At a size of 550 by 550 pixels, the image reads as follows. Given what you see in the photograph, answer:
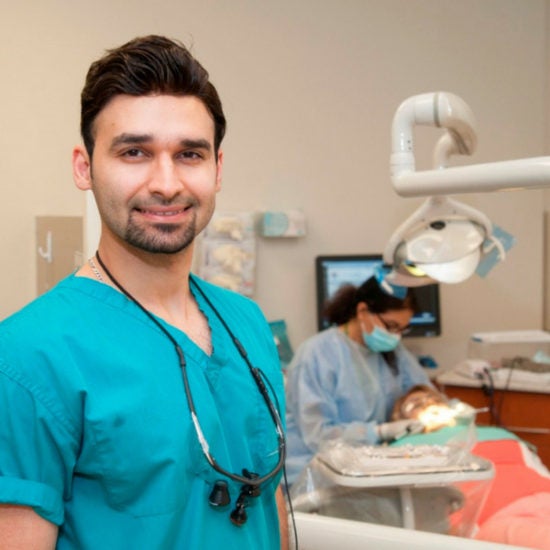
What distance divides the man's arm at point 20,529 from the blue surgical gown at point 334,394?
1575mm

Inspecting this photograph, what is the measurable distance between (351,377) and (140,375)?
1.74 metres

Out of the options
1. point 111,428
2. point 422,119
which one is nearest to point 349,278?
point 422,119

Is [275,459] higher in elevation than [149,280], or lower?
lower

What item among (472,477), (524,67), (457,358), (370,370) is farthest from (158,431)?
(524,67)

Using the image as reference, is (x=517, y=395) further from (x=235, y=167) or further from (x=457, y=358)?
(x=235, y=167)

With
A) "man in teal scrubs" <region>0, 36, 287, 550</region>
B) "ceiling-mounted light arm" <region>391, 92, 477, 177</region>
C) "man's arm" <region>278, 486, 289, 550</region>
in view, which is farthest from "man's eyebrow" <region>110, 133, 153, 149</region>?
"man's arm" <region>278, 486, 289, 550</region>

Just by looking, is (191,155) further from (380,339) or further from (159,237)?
(380,339)

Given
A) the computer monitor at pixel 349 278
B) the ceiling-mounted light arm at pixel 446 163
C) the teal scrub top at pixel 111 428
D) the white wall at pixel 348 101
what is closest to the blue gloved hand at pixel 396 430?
the computer monitor at pixel 349 278

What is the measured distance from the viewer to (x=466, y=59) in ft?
11.1

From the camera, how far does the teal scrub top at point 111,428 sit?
0.82m

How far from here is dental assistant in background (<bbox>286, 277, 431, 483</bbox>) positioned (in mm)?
2412

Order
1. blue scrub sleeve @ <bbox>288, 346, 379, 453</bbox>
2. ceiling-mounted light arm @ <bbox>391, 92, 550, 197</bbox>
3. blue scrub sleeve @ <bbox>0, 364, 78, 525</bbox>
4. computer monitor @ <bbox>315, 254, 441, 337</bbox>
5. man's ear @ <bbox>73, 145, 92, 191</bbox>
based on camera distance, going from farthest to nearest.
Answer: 1. computer monitor @ <bbox>315, 254, 441, 337</bbox>
2. blue scrub sleeve @ <bbox>288, 346, 379, 453</bbox>
3. man's ear @ <bbox>73, 145, 92, 191</bbox>
4. ceiling-mounted light arm @ <bbox>391, 92, 550, 197</bbox>
5. blue scrub sleeve @ <bbox>0, 364, 78, 525</bbox>

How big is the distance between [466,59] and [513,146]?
0.46 meters

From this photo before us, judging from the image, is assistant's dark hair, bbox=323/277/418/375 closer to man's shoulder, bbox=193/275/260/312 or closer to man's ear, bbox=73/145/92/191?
man's shoulder, bbox=193/275/260/312
